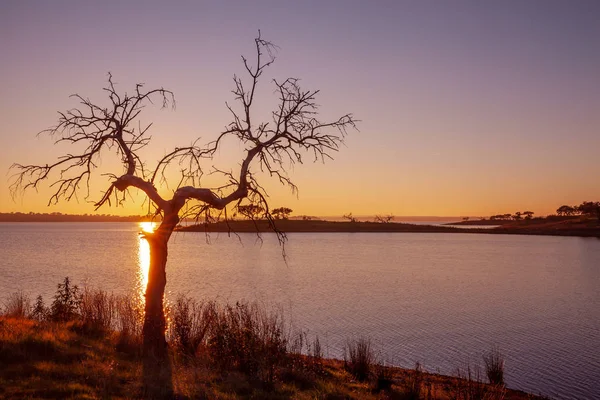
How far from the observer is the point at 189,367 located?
11781mm

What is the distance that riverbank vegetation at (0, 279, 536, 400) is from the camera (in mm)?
9805

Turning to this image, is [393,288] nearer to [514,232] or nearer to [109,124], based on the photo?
[109,124]

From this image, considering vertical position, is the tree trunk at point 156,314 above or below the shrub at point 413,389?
above

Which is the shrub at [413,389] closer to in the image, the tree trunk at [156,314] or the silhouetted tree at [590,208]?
the tree trunk at [156,314]

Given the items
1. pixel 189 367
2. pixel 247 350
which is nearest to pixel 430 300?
pixel 247 350

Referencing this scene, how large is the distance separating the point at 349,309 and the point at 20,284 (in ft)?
75.0

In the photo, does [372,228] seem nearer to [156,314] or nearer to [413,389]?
[413,389]

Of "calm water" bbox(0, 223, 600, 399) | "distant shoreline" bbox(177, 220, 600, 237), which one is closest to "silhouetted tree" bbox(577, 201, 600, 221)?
"distant shoreline" bbox(177, 220, 600, 237)

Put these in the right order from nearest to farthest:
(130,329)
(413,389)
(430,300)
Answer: (413,389) < (130,329) < (430,300)

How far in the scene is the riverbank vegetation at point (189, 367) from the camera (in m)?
9.80

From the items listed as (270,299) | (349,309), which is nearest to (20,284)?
(270,299)

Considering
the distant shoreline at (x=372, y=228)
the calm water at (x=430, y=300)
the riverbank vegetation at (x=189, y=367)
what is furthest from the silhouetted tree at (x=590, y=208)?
the riverbank vegetation at (x=189, y=367)

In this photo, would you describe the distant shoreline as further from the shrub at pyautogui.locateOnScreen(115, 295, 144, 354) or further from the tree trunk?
the tree trunk

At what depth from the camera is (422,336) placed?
22.2m
